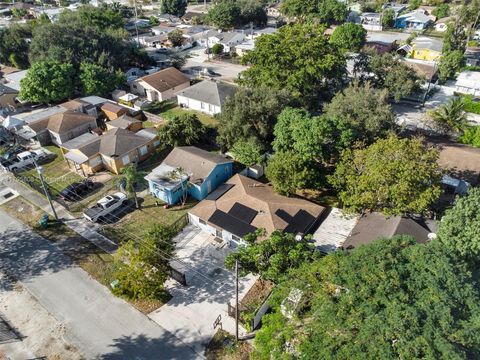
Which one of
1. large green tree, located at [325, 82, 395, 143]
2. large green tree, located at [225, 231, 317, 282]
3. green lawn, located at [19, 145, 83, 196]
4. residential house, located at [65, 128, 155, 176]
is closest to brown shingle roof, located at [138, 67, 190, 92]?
residential house, located at [65, 128, 155, 176]

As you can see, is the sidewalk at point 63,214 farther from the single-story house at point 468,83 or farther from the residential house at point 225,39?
the single-story house at point 468,83

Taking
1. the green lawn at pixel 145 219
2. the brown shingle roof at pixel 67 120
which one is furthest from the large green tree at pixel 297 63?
the brown shingle roof at pixel 67 120

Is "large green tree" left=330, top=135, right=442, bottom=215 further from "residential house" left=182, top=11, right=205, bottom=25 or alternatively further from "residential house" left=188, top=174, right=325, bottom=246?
"residential house" left=182, top=11, right=205, bottom=25

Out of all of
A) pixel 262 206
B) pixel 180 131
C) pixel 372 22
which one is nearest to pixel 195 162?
pixel 180 131

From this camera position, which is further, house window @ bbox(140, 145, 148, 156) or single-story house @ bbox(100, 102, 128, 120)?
single-story house @ bbox(100, 102, 128, 120)

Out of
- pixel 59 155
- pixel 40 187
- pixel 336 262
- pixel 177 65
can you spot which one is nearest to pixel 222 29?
pixel 177 65

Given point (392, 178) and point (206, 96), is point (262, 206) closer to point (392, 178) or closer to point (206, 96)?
point (392, 178)

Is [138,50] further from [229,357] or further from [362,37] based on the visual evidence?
[229,357]
